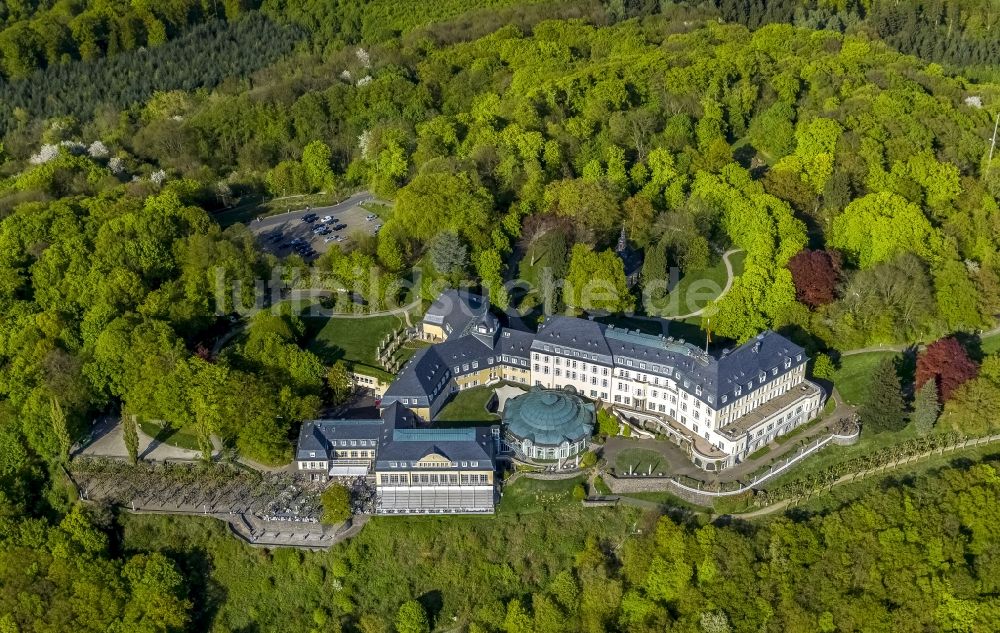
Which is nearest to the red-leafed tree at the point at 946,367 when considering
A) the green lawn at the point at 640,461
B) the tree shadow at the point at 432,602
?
the green lawn at the point at 640,461

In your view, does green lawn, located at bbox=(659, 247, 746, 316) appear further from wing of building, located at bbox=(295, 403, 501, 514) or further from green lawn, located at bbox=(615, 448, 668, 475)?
wing of building, located at bbox=(295, 403, 501, 514)

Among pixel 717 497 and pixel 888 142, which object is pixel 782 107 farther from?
pixel 717 497

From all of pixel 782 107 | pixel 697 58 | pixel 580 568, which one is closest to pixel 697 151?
pixel 782 107

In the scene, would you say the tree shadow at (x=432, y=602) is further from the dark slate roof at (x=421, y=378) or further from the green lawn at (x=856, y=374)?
the green lawn at (x=856, y=374)

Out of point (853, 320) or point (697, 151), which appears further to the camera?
point (697, 151)

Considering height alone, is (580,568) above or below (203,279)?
below

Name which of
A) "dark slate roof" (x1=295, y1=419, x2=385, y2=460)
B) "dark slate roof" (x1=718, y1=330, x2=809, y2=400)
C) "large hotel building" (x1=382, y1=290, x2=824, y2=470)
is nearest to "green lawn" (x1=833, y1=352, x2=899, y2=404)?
"large hotel building" (x1=382, y1=290, x2=824, y2=470)

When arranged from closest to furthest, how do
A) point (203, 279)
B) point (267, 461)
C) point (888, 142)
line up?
point (267, 461), point (203, 279), point (888, 142)
